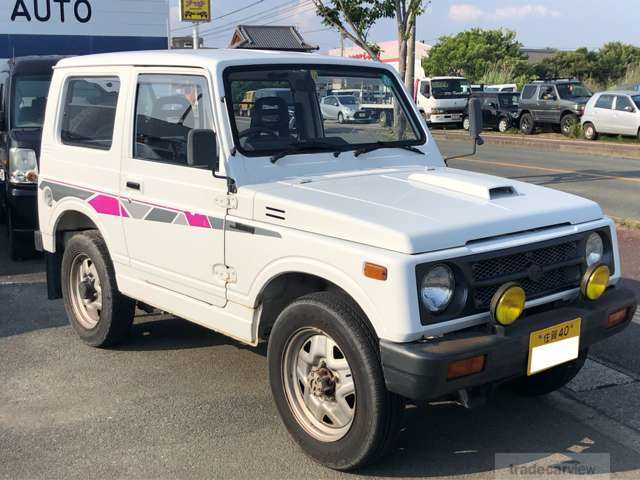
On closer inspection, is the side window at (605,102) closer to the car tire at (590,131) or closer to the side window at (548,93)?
the car tire at (590,131)

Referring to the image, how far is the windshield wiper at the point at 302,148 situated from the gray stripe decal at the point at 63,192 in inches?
61.0

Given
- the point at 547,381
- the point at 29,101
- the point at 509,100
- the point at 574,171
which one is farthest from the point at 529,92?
the point at 547,381

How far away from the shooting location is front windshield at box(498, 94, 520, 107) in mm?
30292

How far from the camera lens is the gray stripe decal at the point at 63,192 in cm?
534

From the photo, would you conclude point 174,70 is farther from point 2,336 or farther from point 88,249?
point 2,336

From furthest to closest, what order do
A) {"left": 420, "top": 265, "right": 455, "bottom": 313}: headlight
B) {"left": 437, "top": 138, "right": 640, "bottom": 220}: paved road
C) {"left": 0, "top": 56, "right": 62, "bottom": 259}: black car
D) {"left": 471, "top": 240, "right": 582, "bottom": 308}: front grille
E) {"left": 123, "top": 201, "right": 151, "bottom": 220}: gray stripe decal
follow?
{"left": 437, "top": 138, "right": 640, "bottom": 220}: paved road → {"left": 0, "top": 56, "right": 62, "bottom": 259}: black car → {"left": 123, "top": 201, "right": 151, "bottom": 220}: gray stripe decal → {"left": 471, "top": 240, "right": 582, "bottom": 308}: front grille → {"left": 420, "top": 265, "right": 455, "bottom": 313}: headlight

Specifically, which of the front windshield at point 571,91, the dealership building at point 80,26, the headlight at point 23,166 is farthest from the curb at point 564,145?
the headlight at point 23,166

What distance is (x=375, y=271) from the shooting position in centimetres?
336

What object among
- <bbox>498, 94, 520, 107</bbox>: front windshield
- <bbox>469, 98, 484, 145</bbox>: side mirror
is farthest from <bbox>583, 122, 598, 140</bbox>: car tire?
<bbox>469, 98, 484, 145</bbox>: side mirror

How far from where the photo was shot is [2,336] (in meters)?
5.90

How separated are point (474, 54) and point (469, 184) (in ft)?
176

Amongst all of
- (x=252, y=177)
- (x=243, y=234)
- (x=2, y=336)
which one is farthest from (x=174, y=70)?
(x=2, y=336)

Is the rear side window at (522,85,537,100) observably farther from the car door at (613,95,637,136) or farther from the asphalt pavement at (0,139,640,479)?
the asphalt pavement at (0,139,640,479)

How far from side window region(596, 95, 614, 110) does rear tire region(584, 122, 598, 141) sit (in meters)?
0.67
